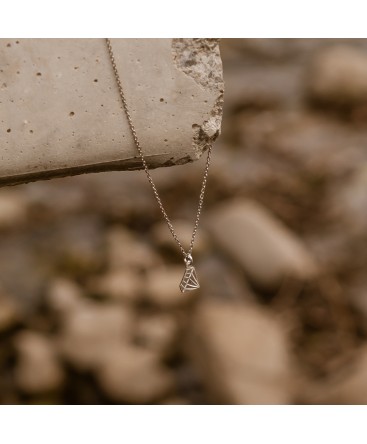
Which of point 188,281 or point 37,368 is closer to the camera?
point 188,281

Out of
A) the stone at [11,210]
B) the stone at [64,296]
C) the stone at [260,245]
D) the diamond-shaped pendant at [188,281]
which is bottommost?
the diamond-shaped pendant at [188,281]

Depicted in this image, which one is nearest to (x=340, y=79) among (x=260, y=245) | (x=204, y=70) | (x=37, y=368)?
(x=260, y=245)

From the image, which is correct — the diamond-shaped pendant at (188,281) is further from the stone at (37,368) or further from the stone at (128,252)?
the stone at (128,252)

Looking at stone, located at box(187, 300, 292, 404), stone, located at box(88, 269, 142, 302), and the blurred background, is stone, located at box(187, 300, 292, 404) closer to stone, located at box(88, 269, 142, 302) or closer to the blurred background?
the blurred background

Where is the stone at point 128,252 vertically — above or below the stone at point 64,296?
above

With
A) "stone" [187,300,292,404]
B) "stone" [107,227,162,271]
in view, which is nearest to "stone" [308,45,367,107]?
"stone" [107,227,162,271]

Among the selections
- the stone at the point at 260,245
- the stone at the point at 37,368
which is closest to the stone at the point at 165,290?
the stone at the point at 260,245

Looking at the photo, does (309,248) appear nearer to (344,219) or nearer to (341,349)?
(344,219)

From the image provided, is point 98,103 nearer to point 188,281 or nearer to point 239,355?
point 188,281
